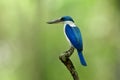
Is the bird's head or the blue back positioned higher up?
the bird's head

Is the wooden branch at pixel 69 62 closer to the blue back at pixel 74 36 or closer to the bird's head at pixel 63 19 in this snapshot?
the blue back at pixel 74 36

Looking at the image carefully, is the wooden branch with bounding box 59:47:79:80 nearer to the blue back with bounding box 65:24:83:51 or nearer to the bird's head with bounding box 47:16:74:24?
the blue back with bounding box 65:24:83:51

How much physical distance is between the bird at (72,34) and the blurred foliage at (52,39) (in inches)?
1.2

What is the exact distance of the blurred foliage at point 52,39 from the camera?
198 cm

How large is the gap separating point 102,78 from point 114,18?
41 cm

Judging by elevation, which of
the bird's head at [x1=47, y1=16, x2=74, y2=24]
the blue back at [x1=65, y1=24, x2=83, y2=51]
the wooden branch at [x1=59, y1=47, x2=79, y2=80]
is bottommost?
the wooden branch at [x1=59, y1=47, x2=79, y2=80]

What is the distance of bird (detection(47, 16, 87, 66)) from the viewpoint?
199 cm

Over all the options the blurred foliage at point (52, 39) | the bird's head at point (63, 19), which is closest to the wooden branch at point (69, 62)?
the blurred foliage at point (52, 39)

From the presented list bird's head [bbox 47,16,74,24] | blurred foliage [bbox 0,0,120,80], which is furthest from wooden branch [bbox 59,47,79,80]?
bird's head [bbox 47,16,74,24]

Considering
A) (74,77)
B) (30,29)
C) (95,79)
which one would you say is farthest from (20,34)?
(95,79)

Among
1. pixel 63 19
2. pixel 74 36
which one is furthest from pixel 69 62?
pixel 63 19

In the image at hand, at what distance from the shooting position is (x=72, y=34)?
6.51ft

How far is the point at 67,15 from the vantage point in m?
2.03

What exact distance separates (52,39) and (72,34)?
0.46 ft
